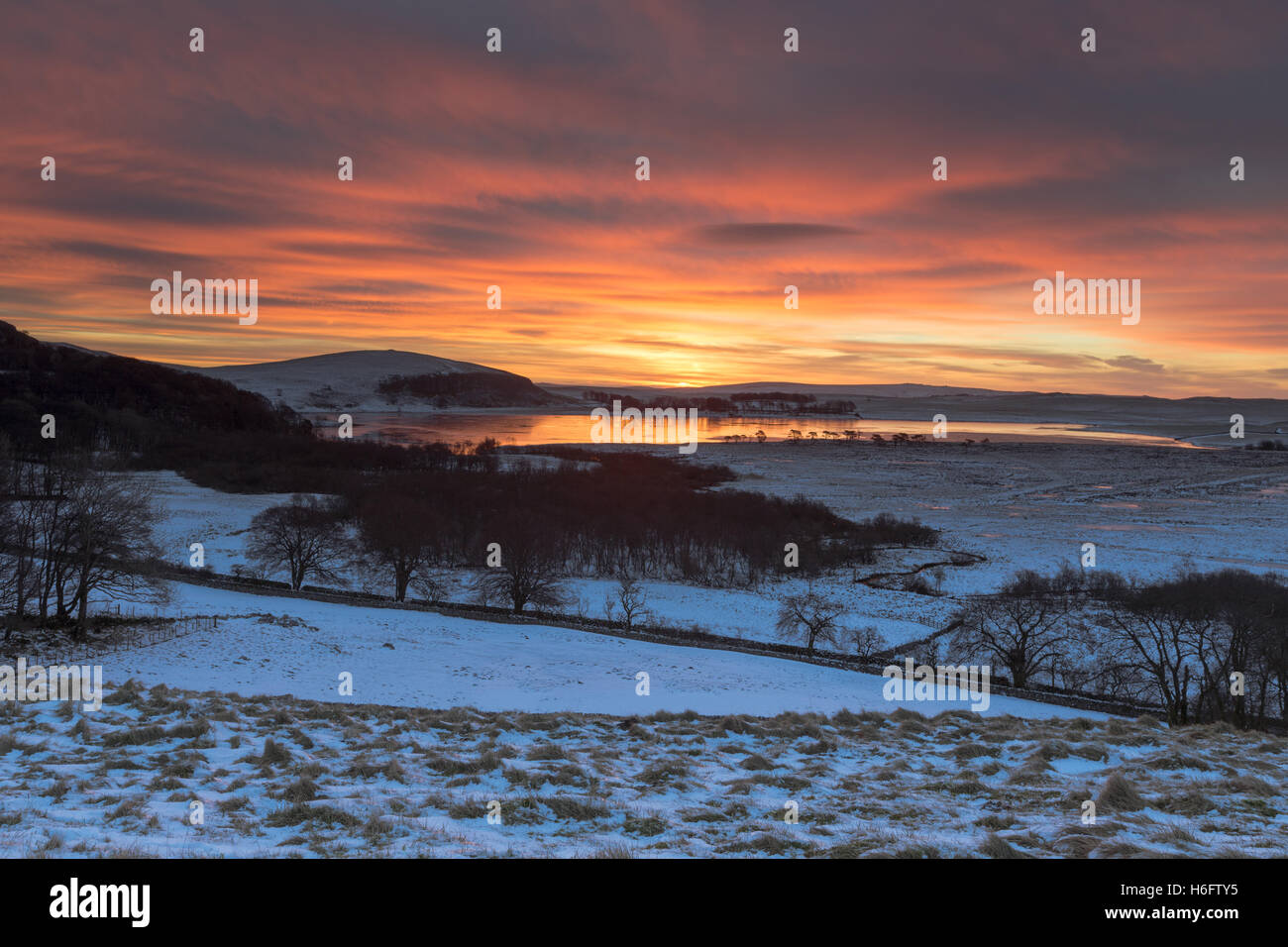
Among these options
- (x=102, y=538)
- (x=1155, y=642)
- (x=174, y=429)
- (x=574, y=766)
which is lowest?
(x=1155, y=642)

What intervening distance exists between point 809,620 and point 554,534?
917 inches

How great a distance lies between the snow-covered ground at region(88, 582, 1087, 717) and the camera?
81.4 feet

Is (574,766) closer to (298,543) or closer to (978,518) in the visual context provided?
(298,543)

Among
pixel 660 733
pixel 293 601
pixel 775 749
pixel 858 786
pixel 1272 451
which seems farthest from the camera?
pixel 1272 451

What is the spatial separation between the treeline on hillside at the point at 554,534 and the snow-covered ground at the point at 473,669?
8.59 m

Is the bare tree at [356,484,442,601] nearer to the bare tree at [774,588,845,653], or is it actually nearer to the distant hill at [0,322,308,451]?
the bare tree at [774,588,845,653]

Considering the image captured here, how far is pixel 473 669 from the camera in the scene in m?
29.2

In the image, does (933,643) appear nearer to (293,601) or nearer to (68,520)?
(293,601)

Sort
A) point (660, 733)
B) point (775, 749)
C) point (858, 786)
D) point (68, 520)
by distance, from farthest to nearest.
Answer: point (68, 520) < point (660, 733) < point (775, 749) < point (858, 786)

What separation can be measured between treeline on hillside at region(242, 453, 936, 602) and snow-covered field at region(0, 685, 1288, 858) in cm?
2871

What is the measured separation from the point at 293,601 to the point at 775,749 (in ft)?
111

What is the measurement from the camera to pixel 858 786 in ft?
35.3

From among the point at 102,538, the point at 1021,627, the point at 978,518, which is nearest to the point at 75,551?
the point at 102,538
